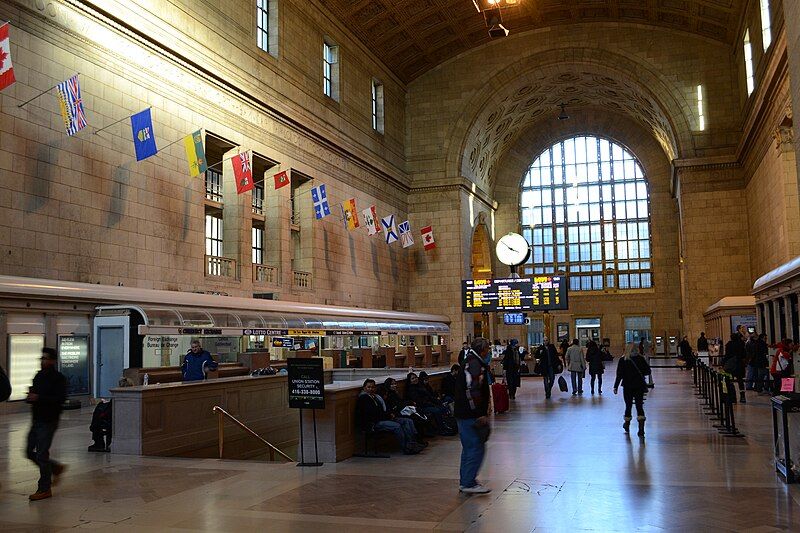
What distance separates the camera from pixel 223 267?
23.3 meters

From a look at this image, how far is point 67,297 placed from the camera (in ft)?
49.2

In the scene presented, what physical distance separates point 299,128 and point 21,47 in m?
12.6

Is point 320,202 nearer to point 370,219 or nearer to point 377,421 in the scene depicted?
point 370,219

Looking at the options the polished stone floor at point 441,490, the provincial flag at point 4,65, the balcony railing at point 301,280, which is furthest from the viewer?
the balcony railing at point 301,280

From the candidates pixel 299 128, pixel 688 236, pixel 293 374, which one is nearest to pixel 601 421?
pixel 293 374

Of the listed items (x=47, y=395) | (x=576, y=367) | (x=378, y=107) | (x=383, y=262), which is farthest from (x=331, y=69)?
(x=47, y=395)

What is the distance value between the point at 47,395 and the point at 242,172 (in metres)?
14.4

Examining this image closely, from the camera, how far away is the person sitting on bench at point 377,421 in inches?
394

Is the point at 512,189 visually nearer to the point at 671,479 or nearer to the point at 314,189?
the point at 314,189

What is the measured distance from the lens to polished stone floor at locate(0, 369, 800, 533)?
20.2ft

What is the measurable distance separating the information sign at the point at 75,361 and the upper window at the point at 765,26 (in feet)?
74.7

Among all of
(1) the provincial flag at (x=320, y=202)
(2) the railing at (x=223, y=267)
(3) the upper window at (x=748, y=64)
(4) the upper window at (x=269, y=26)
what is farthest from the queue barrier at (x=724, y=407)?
(4) the upper window at (x=269, y=26)

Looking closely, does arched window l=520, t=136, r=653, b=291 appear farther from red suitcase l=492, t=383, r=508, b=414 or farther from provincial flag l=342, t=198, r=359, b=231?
red suitcase l=492, t=383, r=508, b=414

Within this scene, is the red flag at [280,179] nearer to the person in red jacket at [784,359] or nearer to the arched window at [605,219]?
the person in red jacket at [784,359]
